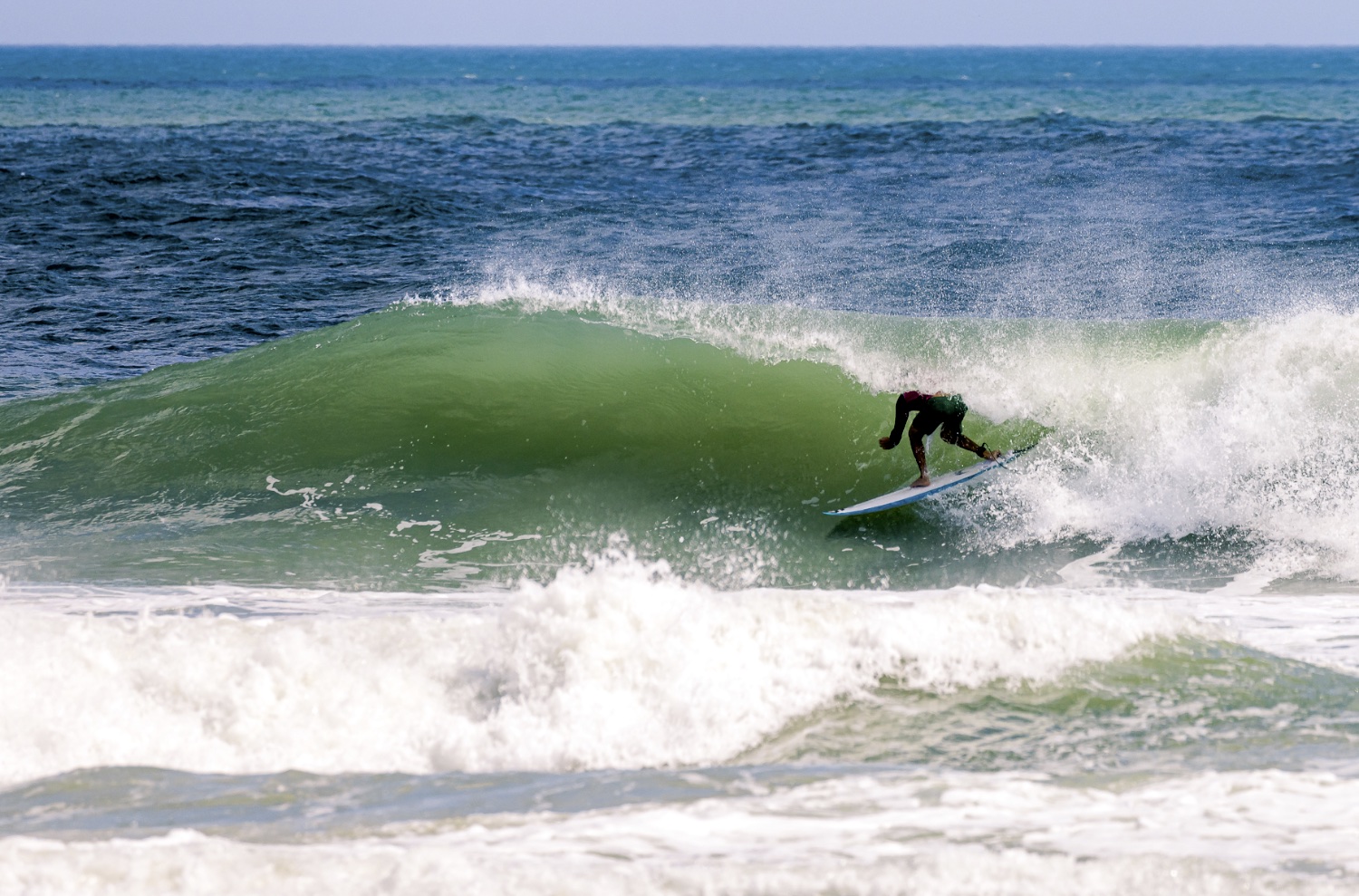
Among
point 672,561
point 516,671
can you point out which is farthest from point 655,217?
point 516,671

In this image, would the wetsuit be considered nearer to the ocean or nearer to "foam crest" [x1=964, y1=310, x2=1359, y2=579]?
the ocean

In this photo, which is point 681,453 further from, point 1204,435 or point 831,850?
point 831,850

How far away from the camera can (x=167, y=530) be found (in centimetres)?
862

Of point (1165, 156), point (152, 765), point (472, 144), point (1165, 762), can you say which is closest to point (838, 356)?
point (1165, 762)

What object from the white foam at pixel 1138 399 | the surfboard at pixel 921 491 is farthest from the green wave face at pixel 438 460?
the white foam at pixel 1138 399

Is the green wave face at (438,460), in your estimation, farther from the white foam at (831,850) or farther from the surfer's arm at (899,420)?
the white foam at (831,850)

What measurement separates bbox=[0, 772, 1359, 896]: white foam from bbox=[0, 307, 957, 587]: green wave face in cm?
377

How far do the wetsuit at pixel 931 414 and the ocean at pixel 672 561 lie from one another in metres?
0.55

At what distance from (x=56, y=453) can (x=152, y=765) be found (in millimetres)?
6324

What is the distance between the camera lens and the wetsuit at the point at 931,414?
8500mm

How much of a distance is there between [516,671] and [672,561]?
2886 millimetres

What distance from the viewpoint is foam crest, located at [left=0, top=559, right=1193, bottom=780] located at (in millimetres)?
4922

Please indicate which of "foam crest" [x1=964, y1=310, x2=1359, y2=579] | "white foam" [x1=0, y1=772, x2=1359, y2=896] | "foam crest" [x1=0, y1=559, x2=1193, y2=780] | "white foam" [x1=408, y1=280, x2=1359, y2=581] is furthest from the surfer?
"white foam" [x1=0, y1=772, x2=1359, y2=896]

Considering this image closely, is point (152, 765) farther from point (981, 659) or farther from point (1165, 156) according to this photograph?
point (1165, 156)
